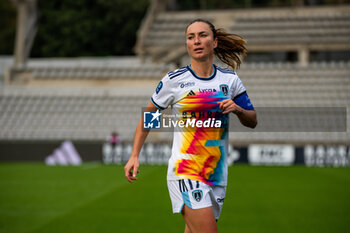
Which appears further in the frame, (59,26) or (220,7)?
(59,26)

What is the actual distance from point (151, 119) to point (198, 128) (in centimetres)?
39

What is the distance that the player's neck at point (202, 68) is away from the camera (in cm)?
405

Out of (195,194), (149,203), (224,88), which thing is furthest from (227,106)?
(149,203)

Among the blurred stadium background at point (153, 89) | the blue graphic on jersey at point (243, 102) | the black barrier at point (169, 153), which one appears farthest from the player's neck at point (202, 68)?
the black barrier at point (169, 153)

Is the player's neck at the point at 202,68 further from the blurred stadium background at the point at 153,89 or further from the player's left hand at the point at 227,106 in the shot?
the blurred stadium background at the point at 153,89

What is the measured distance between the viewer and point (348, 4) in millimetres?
29156

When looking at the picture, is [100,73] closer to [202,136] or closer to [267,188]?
[267,188]

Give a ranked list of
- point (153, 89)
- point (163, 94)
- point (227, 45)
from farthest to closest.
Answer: point (153, 89), point (227, 45), point (163, 94)

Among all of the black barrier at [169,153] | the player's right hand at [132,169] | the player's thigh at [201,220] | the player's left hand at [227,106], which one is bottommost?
the black barrier at [169,153]

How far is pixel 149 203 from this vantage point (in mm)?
10328

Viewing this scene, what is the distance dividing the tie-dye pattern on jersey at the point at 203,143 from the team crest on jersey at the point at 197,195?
4.0 inches

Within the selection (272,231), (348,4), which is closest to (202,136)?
(272,231)

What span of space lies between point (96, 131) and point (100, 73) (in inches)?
181

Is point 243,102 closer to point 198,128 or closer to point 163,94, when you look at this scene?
point 198,128
